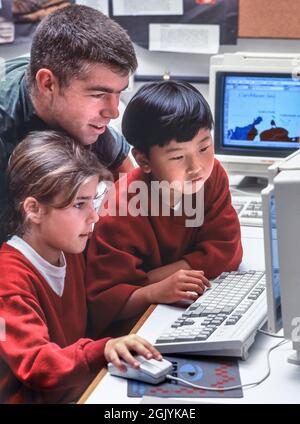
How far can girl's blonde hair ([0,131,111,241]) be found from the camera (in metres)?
1.21

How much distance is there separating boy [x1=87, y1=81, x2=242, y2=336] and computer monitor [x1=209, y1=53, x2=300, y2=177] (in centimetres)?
21

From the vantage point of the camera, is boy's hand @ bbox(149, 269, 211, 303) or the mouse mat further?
boy's hand @ bbox(149, 269, 211, 303)

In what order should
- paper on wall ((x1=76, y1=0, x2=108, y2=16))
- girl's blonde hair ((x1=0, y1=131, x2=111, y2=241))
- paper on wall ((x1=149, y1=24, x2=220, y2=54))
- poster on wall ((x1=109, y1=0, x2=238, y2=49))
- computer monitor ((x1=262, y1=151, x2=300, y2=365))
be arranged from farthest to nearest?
paper on wall ((x1=149, y1=24, x2=220, y2=54)) < poster on wall ((x1=109, y1=0, x2=238, y2=49)) < paper on wall ((x1=76, y1=0, x2=108, y2=16)) < girl's blonde hair ((x1=0, y1=131, x2=111, y2=241)) < computer monitor ((x1=262, y1=151, x2=300, y2=365))

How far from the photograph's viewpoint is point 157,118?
4.61 ft

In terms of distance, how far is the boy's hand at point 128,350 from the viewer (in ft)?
3.83

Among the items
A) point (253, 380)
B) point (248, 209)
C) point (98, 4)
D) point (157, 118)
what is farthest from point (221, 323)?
point (98, 4)

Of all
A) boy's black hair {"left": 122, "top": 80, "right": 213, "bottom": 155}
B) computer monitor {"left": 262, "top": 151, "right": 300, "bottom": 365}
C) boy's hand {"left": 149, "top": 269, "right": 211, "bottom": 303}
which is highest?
boy's black hair {"left": 122, "top": 80, "right": 213, "bottom": 155}

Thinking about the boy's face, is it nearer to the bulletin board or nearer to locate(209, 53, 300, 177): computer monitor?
locate(209, 53, 300, 177): computer monitor

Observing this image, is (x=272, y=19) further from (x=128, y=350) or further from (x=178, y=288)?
(x=128, y=350)

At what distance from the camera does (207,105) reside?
4.98 feet

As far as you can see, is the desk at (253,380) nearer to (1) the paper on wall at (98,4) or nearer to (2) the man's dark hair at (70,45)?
(2) the man's dark hair at (70,45)

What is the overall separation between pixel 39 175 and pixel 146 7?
1.83 ft

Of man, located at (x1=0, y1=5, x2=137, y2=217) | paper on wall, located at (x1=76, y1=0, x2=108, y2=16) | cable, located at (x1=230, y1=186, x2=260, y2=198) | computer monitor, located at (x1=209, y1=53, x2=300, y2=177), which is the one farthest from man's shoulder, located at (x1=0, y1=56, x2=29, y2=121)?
cable, located at (x1=230, y1=186, x2=260, y2=198)

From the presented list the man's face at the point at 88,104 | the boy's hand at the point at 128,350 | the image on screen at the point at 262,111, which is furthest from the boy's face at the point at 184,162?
the boy's hand at the point at 128,350
